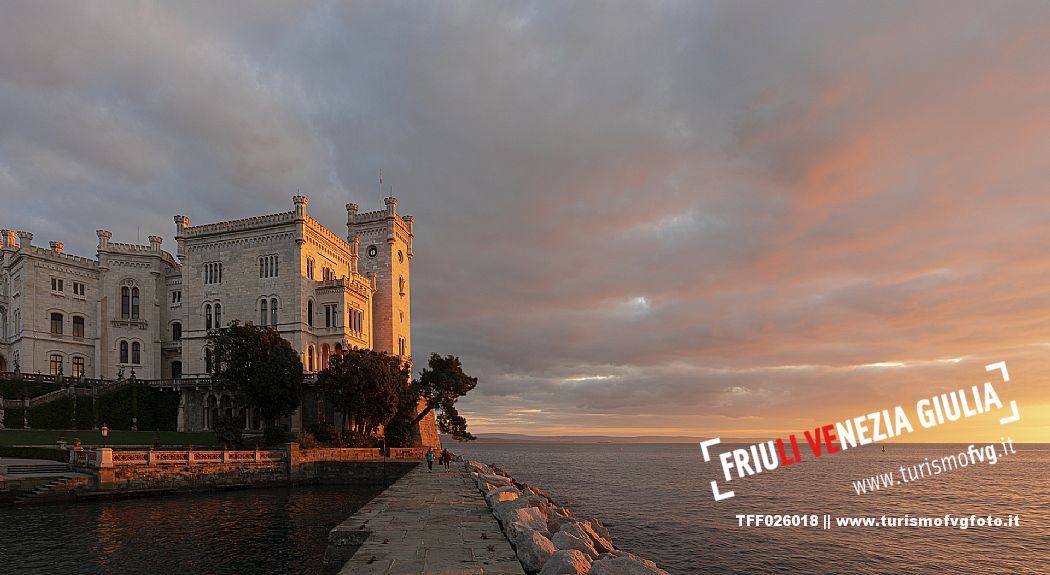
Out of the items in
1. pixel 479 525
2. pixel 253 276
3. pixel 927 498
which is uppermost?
pixel 253 276

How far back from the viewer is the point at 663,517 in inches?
1606

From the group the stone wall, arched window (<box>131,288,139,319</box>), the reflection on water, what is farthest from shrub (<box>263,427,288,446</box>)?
arched window (<box>131,288,139,319</box>)

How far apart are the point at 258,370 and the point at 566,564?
1578 inches

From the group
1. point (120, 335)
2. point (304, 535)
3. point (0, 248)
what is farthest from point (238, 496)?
point (0, 248)

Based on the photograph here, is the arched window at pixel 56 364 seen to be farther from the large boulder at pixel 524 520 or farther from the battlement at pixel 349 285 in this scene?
the large boulder at pixel 524 520

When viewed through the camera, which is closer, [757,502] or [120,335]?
[757,502]

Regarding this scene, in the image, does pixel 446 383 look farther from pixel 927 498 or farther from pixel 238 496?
pixel 927 498

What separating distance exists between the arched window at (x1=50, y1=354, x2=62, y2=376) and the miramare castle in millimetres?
141

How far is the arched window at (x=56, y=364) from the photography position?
60281 millimetres

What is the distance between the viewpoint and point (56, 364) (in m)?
60.9

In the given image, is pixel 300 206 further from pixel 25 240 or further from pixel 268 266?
pixel 25 240

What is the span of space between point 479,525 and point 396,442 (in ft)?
130

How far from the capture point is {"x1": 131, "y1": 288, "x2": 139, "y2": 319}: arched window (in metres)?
65.7

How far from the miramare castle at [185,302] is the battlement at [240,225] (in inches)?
4.1
